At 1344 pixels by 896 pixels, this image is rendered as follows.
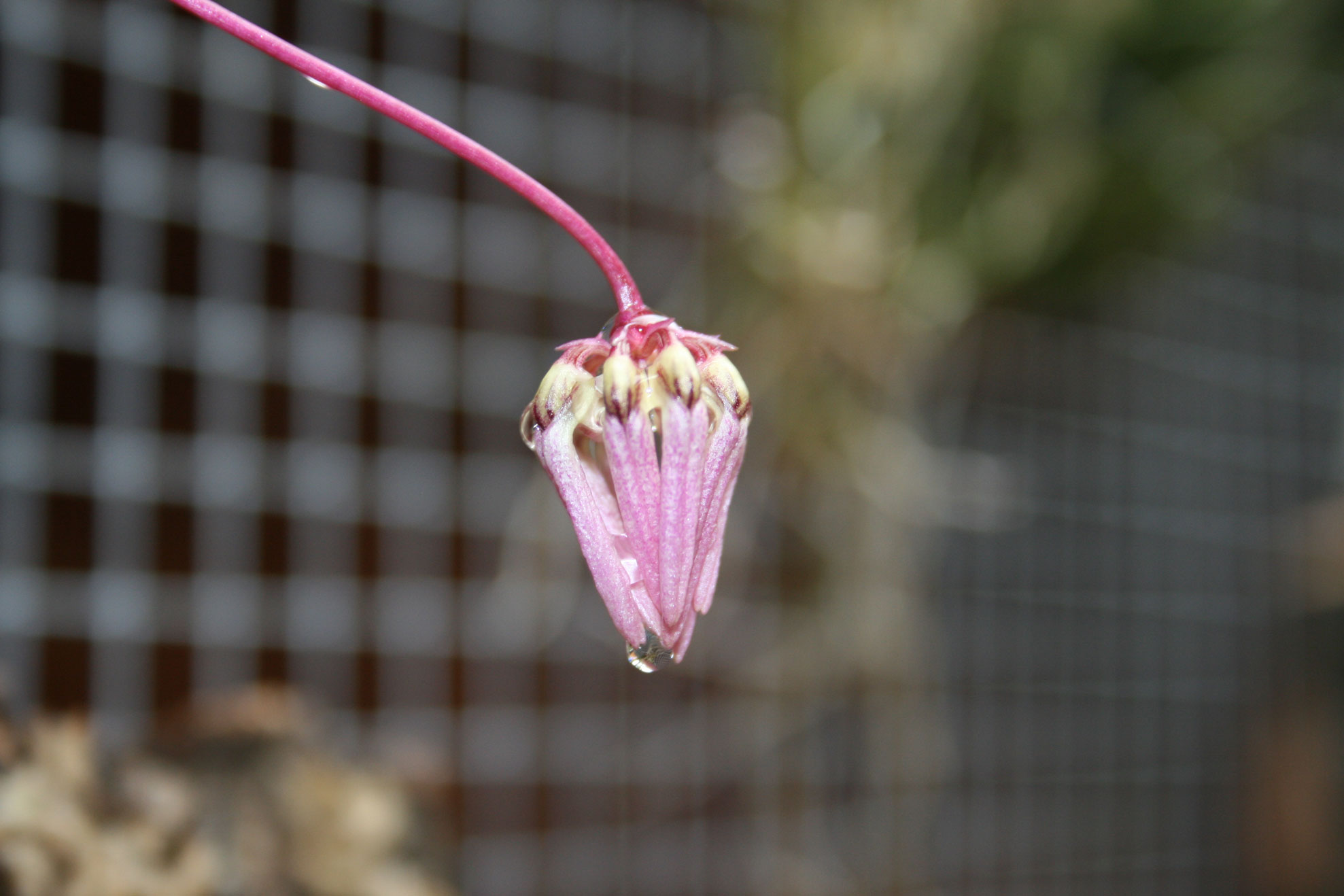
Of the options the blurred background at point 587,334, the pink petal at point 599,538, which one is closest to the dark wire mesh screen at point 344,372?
the blurred background at point 587,334

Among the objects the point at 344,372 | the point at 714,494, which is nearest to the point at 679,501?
the point at 714,494

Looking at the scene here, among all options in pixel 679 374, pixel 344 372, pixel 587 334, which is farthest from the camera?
pixel 587 334

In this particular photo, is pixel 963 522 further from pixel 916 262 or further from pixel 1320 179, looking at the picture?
pixel 1320 179

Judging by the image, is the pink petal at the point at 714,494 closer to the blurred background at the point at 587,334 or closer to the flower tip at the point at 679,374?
the flower tip at the point at 679,374

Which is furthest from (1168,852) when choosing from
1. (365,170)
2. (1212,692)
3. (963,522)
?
(365,170)

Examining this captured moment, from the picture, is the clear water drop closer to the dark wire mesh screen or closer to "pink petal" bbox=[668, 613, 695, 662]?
"pink petal" bbox=[668, 613, 695, 662]

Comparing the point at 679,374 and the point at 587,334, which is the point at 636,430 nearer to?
the point at 679,374
